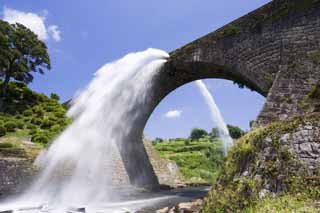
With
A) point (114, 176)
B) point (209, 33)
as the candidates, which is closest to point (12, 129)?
point (114, 176)

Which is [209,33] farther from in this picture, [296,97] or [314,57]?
[296,97]

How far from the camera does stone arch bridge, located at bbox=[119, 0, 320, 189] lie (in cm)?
723

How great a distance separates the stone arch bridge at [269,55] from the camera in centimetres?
723

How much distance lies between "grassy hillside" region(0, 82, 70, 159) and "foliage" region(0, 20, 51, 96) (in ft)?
4.06

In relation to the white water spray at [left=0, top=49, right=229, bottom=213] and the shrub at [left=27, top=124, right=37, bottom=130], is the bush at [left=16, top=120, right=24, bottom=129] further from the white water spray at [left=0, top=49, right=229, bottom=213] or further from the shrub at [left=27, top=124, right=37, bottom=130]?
the white water spray at [left=0, top=49, right=229, bottom=213]

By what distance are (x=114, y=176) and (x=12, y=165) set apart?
485 centimetres

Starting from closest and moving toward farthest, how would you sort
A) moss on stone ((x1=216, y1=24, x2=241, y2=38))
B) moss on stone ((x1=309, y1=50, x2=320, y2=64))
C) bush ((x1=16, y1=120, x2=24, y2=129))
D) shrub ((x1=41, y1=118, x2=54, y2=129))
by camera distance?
moss on stone ((x1=309, y1=50, x2=320, y2=64)) → moss on stone ((x1=216, y1=24, x2=241, y2=38)) → bush ((x1=16, y1=120, x2=24, y2=129)) → shrub ((x1=41, y1=118, x2=54, y2=129))

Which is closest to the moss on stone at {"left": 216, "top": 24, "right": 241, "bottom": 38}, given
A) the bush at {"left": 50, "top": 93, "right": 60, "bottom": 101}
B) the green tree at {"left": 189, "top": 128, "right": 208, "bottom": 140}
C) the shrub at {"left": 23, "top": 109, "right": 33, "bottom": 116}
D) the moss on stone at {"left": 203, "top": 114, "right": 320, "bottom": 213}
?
the moss on stone at {"left": 203, "top": 114, "right": 320, "bottom": 213}

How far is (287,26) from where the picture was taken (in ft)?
30.0

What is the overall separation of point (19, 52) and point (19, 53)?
0.32 ft

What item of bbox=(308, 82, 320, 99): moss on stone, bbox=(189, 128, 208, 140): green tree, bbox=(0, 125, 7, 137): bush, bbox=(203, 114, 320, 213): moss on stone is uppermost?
bbox=(189, 128, 208, 140): green tree

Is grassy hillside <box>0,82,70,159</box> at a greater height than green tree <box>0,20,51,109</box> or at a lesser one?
lesser

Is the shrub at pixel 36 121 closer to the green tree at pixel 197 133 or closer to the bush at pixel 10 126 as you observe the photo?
the bush at pixel 10 126

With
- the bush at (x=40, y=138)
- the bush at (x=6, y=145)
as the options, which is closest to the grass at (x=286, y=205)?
the bush at (x=6, y=145)
